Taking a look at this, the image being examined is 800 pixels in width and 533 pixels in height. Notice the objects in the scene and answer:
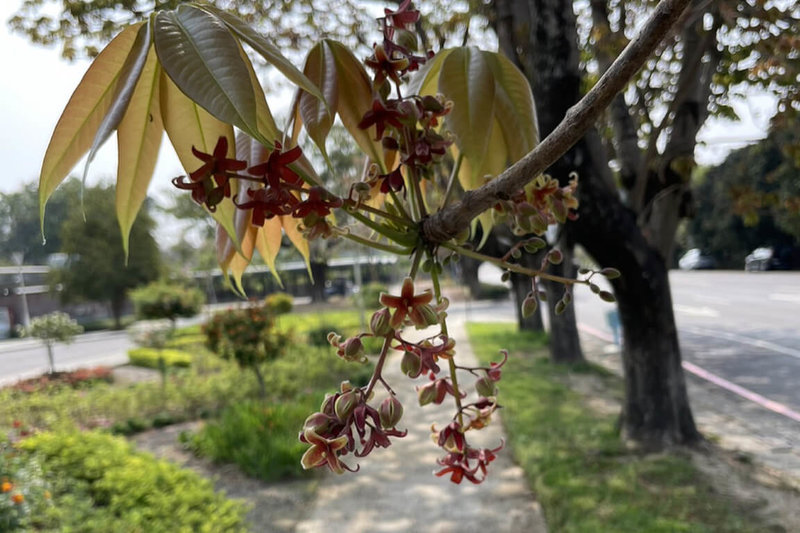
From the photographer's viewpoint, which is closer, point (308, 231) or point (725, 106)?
point (308, 231)

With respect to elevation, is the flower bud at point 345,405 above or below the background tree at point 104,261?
below

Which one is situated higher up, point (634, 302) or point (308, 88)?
point (308, 88)

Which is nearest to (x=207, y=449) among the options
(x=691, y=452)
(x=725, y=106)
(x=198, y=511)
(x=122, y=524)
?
(x=198, y=511)

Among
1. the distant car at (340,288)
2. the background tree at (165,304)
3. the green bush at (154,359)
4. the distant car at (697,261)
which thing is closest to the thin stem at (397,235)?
the green bush at (154,359)

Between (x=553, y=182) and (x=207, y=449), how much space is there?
237 inches

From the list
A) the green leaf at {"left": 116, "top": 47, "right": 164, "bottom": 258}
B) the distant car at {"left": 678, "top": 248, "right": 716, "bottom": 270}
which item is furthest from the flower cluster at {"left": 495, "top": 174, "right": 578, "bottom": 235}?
the distant car at {"left": 678, "top": 248, "right": 716, "bottom": 270}

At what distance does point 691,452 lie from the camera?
4652 mm

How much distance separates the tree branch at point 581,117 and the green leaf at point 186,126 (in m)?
0.26

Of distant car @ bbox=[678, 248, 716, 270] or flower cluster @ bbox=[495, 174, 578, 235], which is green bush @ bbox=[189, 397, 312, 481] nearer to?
flower cluster @ bbox=[495, 174, 578, 235]

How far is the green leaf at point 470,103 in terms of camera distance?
0.67m

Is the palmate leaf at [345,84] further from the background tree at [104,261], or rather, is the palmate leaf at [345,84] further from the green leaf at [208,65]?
the background tree at [104,261]

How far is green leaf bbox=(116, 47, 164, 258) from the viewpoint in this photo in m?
0.56

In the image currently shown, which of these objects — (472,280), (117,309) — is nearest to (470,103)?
(472,280)

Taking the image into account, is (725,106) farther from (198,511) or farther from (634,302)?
(198,511)
